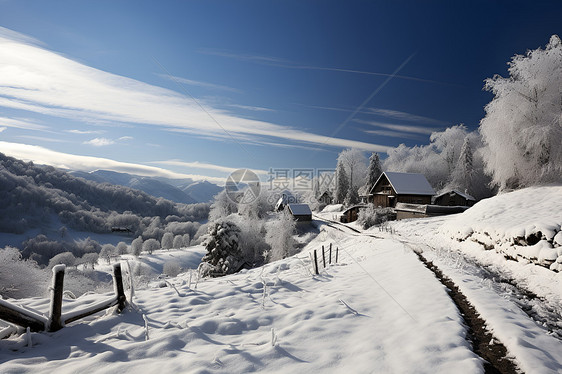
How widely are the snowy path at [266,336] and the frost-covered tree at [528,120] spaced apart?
18992mm

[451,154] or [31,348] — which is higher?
[451,154]

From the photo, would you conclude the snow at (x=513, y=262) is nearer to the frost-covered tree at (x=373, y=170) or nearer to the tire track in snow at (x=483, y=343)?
the tire track in snow at (x=483, y=343)

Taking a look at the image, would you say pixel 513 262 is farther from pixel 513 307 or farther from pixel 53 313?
pixel 53 313

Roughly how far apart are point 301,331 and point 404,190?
38.8 m

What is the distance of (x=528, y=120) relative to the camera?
2114 cm

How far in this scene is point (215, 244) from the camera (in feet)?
99.0

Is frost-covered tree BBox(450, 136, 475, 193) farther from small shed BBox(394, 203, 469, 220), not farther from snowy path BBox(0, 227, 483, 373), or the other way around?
snowy path BBox(0, 227, 483, 373)

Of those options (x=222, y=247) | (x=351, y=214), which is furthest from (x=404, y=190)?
(x=222, y=247)

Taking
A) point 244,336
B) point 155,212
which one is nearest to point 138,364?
point 244,336

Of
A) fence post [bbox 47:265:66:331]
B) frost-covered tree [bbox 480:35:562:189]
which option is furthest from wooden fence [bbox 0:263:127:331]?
frost-covered tree [bbox 480:35:562:189]

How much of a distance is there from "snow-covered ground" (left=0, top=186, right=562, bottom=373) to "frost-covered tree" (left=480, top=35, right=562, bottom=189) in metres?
14.0

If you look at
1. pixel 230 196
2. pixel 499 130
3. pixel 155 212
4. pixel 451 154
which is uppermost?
pixel 451 154

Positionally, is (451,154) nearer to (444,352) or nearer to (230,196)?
(230,196)

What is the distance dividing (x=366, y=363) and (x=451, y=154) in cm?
6822
